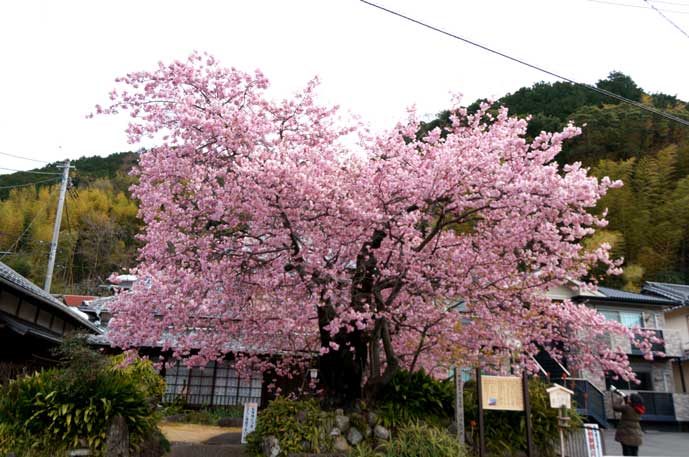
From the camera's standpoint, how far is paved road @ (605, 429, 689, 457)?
1139 centimetres

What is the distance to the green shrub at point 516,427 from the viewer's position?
8.49m

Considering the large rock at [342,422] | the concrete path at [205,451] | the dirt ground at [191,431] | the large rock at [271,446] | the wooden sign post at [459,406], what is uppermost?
the wooden sign post at [459,406]

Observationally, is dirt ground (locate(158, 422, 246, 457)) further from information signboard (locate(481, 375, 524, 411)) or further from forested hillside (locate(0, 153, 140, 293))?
forested hillside (locate(0, 153, 140, 293))

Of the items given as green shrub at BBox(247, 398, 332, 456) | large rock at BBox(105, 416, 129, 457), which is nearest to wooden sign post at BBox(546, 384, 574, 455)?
green shrub at BBox(247, 398, 332, 456)

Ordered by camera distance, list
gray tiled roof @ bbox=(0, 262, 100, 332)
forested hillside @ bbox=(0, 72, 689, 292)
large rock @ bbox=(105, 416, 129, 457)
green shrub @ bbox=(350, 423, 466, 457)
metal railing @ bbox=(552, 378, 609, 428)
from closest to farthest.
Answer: large rock @ bbox=(105, 416, 129, 457), green shrub @ bbox=(350, 423, 466, 457), gray tiled roof @ bbox=(0, 262, 100, 332), metal railing @ bbox=(552, 378, 609, 428), forested hillside @ bbox=(0, 72, 689, 292)

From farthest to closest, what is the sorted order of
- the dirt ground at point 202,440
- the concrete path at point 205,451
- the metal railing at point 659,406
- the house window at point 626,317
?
the house window at point 626,317 → the metal railing at point 659,406 → the dirt ground at point 202,440 → the concrete path at point 205,451

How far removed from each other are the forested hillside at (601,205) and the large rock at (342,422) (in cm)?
1823

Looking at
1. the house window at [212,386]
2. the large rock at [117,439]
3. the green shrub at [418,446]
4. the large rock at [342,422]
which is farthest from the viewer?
the house window at [212,386]

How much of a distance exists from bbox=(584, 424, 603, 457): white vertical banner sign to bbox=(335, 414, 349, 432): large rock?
13.2 ft

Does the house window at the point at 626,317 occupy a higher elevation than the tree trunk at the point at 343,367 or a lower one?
higher

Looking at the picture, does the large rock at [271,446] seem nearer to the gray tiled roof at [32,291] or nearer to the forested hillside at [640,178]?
the gray tiled roof at [32,291]

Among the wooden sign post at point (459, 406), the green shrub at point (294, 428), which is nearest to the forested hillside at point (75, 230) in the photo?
the green shrub at point (294, 428)

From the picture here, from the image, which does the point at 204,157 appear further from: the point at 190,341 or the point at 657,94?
the point at 657,94

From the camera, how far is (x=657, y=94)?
39.2 meters
